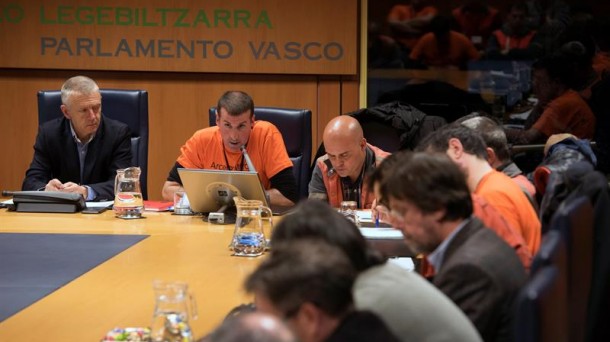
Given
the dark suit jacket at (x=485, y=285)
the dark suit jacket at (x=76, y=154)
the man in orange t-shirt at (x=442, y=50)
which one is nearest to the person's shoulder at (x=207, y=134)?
the dark suit jacket at (x=76, y=154)

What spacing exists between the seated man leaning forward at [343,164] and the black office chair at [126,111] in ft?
3.31

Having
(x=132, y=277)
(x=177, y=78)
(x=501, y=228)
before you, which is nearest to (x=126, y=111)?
(x=177, y=78)

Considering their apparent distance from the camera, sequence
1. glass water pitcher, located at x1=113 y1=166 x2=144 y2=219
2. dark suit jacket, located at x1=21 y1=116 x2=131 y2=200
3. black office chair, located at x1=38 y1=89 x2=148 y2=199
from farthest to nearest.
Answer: black office chair, located at x1=38 y1=89 x2=148 y2=199 < dark suit jacket, located at x1=21 y1=116 x2=131 y2=200 < glass water pitcher, located at x1=113 y1=166 x2=144 y2=219

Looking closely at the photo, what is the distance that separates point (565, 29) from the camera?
6598 millimetres

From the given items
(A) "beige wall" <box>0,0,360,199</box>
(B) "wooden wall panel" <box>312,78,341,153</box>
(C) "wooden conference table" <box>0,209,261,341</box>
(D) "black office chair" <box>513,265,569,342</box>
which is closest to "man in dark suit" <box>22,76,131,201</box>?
(C) "wooden conference table" <box>0,209,261,341</box>

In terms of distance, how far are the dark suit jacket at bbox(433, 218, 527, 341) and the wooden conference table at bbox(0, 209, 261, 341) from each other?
0.49 meters

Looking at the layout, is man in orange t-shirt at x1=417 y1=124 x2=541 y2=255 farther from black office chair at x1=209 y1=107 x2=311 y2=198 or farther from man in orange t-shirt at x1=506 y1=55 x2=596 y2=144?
man in orange t-shirt at x1=506 y1=55 x2=596 y2=144

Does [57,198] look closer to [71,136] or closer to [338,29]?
[71,136]

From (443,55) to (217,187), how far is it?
117 inches

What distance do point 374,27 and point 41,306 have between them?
13.7 feet

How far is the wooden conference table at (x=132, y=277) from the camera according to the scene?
101 inches

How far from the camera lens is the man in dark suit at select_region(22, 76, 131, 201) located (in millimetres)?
5062

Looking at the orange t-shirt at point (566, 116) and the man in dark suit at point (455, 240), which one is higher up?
the orange t-shirt at point (566, 116)

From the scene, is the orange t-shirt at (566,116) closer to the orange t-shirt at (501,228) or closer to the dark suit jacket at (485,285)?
the orange t-shirt at (501,228)
